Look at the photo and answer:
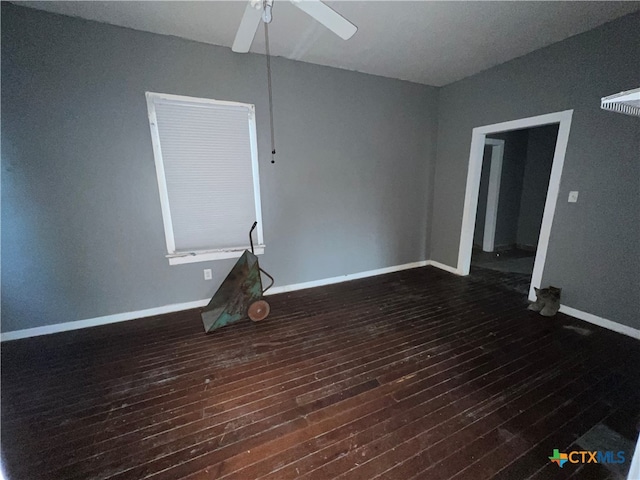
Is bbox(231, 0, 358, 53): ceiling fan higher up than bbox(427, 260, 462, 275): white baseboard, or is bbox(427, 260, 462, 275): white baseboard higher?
bbox(231, 0, 358, 53): ceiling fan

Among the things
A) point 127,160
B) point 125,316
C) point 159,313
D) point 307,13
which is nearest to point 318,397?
point 159,313

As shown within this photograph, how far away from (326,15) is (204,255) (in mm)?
2374

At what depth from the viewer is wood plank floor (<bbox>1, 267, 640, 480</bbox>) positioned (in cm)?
125

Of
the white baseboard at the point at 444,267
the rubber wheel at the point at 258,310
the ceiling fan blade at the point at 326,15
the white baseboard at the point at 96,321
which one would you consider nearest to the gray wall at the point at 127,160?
the white baseboard at the point at 96,321

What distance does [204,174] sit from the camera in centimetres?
267

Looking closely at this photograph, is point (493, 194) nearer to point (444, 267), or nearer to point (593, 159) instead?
point (444, 267)

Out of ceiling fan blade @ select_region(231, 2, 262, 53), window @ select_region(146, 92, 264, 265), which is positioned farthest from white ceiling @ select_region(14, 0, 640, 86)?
window @ select_region(146, 92, 264, 265)

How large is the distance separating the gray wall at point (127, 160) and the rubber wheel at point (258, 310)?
0.66 metres

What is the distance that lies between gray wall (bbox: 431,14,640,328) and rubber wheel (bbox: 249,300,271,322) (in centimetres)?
305

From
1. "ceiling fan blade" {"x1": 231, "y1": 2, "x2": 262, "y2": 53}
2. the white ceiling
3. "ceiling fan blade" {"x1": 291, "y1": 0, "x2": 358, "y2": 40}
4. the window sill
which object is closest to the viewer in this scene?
"ceiling fan blade" {"x1": 291, "y1": 0, "x2": 358, "y2": 40}

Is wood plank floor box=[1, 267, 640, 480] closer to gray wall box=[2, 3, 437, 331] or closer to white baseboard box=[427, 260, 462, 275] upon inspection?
gray wall box=[2, 3, 437, 331]

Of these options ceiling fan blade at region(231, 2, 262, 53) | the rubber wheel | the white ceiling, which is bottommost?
the rubber wheel

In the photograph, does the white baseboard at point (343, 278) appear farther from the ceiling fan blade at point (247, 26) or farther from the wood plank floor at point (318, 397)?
the ceiling fan blade at point (247, 26)

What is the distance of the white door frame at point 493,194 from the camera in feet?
15.3
